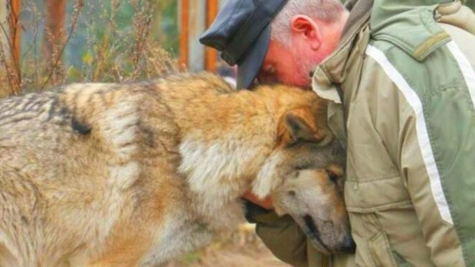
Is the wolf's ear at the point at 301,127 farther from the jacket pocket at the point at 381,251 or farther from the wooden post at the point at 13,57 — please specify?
the wooden post at the point at 13,57

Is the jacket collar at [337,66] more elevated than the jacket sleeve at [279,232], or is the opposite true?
the jacket collar at [337,66]

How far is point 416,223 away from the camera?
154 inches

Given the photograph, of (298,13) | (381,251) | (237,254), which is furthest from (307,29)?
(237,254)

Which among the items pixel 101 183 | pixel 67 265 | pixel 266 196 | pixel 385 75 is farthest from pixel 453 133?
pixel 67 265

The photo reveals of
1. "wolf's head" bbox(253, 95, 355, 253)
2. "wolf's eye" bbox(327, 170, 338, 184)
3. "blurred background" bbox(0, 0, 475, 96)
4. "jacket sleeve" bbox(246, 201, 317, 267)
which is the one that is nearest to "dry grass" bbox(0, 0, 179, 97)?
"blurred background" bbox(0, 0, 475, 96)

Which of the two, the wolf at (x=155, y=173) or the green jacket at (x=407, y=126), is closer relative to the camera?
the green jacket at (x=407, y=126)

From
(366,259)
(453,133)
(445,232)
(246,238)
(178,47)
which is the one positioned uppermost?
(453,133)

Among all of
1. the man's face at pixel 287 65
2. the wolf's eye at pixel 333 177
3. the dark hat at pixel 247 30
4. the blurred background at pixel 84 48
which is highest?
the dark hat at pixel 247 30

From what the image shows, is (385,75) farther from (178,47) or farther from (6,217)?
(178,47)

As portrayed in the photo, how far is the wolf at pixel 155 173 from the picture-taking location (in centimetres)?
429

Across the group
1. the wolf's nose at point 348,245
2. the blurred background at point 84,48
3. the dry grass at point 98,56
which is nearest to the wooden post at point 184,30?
the blurred background at point 84,48

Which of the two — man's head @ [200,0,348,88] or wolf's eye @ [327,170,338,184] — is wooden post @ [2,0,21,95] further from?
wolf's eye @ [327,170,338,184]

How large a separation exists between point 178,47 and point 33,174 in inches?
139

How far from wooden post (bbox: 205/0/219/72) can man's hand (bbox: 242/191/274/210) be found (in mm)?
2949
